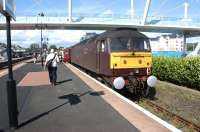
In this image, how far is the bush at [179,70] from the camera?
57.9 ft

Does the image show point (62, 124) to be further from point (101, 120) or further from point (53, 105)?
point (53, 105)

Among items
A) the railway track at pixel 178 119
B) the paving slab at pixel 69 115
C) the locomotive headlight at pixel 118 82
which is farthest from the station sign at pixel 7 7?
the locomotive headlight at pixel 118 82

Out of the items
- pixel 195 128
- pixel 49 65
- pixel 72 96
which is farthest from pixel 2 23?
pixel 195 128

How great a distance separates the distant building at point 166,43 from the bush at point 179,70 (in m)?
44.6

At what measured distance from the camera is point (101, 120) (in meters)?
8.73

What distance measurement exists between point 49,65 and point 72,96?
15.1ft

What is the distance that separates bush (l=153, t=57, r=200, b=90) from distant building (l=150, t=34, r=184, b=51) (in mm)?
44586

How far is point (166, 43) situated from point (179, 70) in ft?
206

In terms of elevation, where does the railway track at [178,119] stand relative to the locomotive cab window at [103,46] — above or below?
below

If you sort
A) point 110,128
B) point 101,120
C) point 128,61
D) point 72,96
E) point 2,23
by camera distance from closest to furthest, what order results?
1. point 110,128
2. point 101,120
3. point 72,96
4. point 128,61
5. point 2,23

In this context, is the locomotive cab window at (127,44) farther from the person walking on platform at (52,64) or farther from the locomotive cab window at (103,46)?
the person walking on platform at (52,64)

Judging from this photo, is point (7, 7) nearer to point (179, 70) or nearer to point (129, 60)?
point (129, 60)

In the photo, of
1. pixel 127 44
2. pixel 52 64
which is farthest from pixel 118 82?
pixel 52 64

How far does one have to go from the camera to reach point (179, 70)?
19375 millimetres
